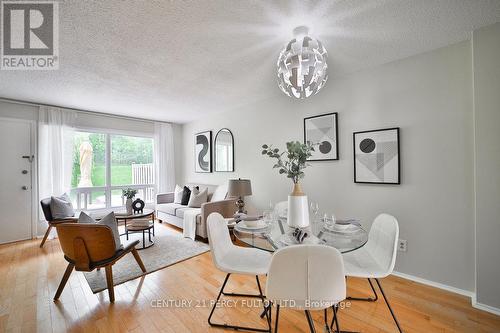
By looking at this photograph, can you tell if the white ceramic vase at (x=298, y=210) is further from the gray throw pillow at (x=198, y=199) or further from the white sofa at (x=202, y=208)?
the gray throw pillow at (x=198, y=199)

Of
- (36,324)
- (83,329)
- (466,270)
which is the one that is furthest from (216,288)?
(466,270)

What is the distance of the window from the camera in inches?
171

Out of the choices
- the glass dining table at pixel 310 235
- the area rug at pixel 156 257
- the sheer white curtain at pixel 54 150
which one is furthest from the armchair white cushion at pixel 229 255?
the sheer white curtain at pixel 54 150

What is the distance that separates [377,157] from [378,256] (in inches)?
47.8

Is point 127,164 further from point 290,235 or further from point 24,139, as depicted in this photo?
point 290,235

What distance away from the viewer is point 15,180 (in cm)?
359

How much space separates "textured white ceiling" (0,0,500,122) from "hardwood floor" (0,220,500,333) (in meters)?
2.44

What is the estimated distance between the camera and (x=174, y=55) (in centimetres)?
217

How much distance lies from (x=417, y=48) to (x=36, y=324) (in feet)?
14.0

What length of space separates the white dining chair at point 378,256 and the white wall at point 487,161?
3.05ft

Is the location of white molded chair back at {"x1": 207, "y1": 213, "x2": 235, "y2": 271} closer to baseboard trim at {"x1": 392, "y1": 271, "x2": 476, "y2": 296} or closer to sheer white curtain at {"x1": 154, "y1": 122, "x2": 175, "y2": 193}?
baseboard trim at {"x1": 392, "y1": 271, "x2": 476, "y2": 296}

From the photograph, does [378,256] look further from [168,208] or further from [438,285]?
[168,208]

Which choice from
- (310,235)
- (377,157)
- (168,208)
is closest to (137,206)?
(168,208)

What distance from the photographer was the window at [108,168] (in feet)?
14.2
